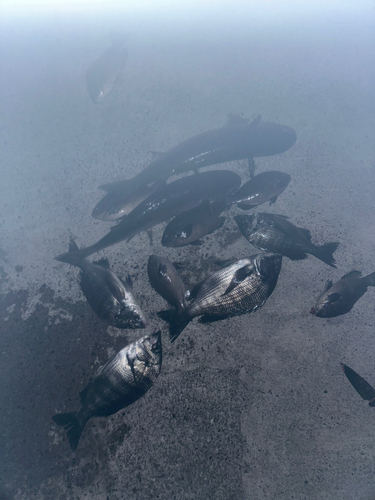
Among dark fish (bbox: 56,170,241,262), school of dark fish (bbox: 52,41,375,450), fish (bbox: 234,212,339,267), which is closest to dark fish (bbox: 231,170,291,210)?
school of dark fish (bbox: 52,41,375,450)

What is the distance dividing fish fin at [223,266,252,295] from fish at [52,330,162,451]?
1.25 metres

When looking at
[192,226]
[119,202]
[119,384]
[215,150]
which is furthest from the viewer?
[215,150]

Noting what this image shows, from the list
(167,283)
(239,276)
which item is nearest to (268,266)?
(239,276)

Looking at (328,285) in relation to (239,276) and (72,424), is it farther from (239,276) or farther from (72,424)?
(72,424)

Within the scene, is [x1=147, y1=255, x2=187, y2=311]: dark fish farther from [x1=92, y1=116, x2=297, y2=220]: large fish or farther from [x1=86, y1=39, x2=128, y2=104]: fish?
[x1=86, y1=39, x2=128, y2=104]: fish

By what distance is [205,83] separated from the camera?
7145 mm

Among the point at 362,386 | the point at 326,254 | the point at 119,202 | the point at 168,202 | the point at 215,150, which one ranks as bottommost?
the point at 362,386

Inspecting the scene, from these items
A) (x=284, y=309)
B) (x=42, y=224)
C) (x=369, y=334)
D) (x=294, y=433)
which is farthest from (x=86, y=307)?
(x=369, y=334)

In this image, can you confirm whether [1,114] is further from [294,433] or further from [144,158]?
[294,433]

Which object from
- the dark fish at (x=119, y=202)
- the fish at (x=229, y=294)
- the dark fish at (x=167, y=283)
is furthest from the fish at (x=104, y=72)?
the fish at (x=229, y=294)

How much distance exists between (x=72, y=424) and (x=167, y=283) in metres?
2.41

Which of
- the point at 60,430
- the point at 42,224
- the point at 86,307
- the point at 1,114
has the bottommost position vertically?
the point at 60,430

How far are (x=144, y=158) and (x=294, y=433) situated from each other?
617 cm

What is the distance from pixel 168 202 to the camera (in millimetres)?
4883
